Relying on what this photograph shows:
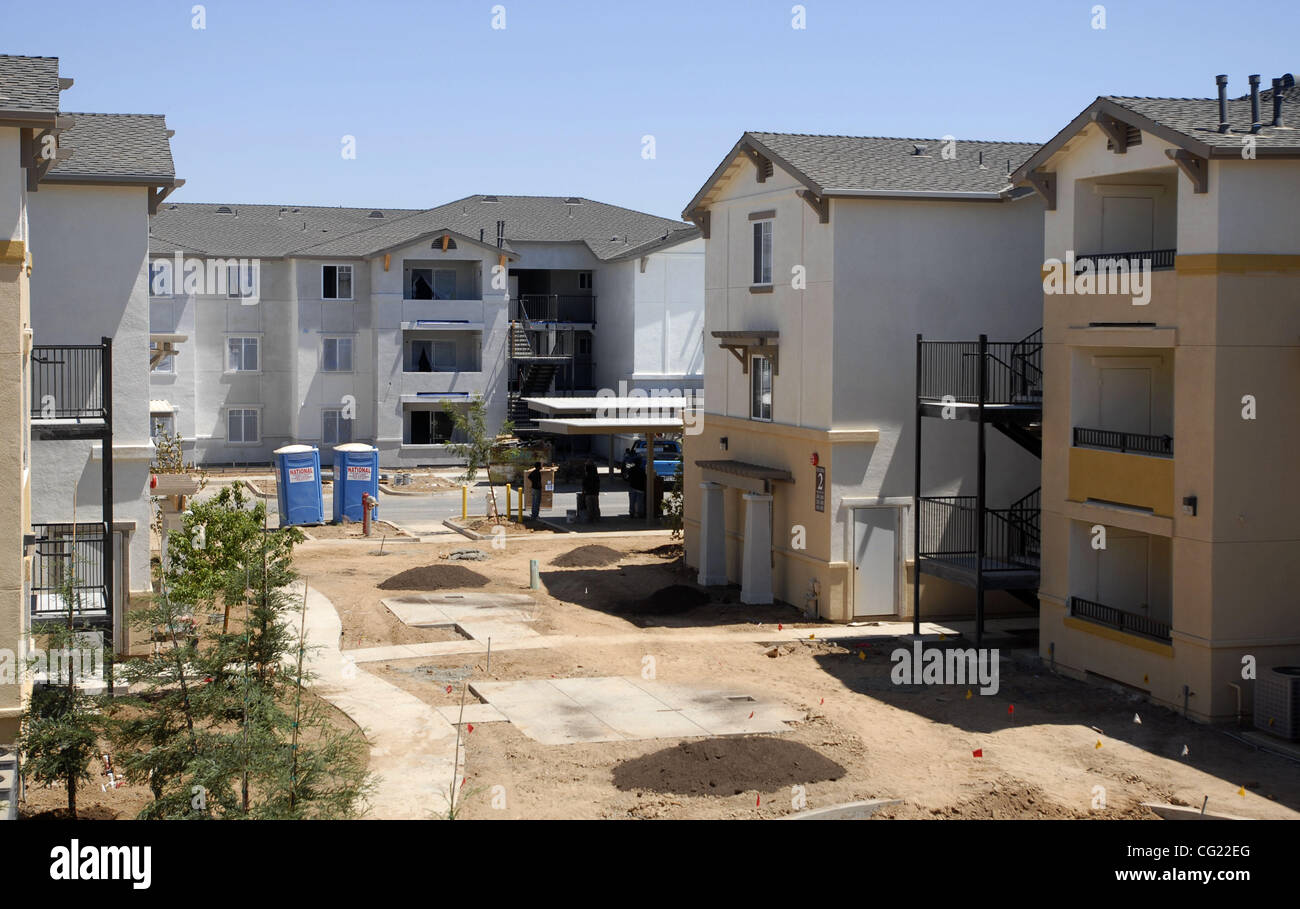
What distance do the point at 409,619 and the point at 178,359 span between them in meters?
Answer: 35.5

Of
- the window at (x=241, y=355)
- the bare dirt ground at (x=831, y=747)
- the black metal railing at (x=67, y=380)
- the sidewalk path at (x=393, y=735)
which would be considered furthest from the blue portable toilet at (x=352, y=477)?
the window at (x=241, y=355)

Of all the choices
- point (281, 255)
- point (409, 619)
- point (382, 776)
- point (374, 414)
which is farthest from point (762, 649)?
point (281, 255)

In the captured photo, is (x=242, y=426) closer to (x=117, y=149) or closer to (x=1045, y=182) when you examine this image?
(x=117, y=149)

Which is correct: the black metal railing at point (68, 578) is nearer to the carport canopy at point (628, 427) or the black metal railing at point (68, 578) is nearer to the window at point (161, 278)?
the carport canopy at point (628, 427)

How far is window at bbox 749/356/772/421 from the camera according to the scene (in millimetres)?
28297

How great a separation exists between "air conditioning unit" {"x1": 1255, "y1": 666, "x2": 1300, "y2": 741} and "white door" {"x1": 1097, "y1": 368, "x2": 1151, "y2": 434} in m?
4.91

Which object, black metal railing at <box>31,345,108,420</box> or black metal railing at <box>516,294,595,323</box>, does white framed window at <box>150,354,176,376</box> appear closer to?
black metal railing at <box>516,294,595,323</box>

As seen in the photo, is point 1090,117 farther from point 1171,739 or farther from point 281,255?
point 281,255

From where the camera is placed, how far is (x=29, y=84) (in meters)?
16.4

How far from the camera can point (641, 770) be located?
52.3ft

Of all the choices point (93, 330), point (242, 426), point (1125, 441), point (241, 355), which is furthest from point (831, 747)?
point (241, 355)

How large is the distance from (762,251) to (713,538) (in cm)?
618

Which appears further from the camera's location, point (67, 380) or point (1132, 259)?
point (67, 380)

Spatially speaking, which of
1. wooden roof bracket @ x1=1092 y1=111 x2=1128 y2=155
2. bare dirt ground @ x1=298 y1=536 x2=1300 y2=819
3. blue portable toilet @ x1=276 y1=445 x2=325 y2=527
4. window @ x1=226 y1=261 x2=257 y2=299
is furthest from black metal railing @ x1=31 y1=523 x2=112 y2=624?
window @ x1=226 y1=261 x2=257 y2=299
